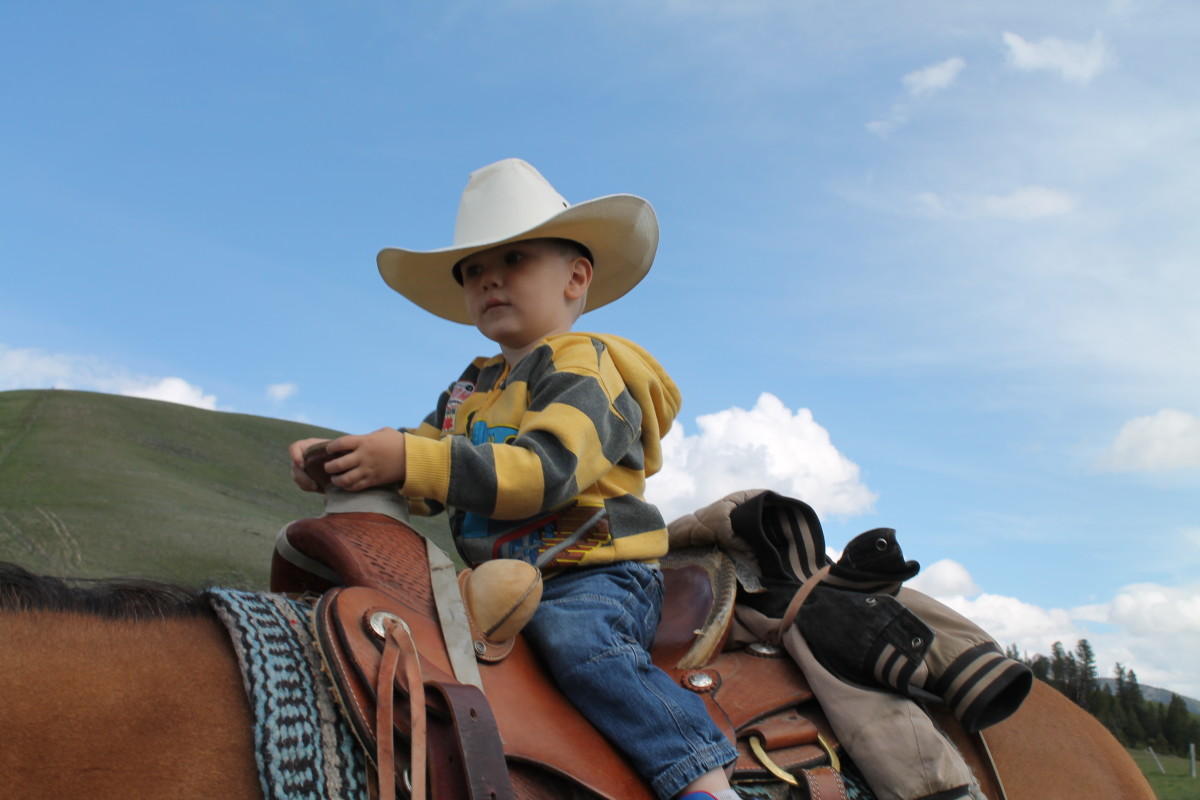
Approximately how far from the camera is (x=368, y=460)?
1915 mm

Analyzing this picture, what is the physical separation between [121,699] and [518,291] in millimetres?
1545

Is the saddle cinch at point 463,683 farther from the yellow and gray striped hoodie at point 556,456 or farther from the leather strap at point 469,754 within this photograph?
the yellow and gray striped hoodie at point 556,456

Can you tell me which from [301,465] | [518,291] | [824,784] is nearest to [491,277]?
[518,291]

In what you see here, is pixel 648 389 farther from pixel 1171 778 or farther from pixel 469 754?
pixel 1171 778

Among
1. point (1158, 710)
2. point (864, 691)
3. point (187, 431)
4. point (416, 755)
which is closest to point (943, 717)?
point (864, 691)

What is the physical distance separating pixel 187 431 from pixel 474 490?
155ft

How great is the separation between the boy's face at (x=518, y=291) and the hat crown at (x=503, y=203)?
0.07 m

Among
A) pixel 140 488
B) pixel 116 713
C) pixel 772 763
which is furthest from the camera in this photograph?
pixel 140 488

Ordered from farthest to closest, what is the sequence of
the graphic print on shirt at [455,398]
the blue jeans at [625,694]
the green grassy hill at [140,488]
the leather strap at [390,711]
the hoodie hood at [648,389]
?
the green grassy hill at [140,488]
the graphic print on shirt at [455,398]
the hoodie hood at [648,389]
the blue jeans at [625,694]
the leather strap at [390,711]

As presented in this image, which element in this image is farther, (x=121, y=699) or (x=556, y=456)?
(x=556, y=456)

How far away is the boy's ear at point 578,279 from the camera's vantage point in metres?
2.78

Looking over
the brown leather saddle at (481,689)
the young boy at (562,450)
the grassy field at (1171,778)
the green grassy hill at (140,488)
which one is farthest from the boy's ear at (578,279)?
the green grassy hill at (140,488)

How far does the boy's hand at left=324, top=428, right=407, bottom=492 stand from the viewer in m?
1.91

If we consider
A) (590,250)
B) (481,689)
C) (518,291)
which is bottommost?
(481,689)
